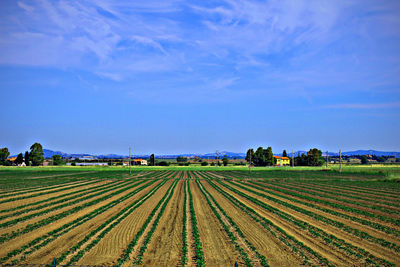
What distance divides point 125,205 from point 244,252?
16.9 meters

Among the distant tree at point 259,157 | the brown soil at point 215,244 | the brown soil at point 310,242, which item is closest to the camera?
the brown soil at point 215,244

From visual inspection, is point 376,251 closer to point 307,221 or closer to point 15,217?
point 307,221

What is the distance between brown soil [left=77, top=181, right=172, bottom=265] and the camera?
13.4 metres

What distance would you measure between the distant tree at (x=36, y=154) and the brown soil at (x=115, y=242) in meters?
147

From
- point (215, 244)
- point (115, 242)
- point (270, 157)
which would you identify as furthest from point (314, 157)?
point (115, 242)

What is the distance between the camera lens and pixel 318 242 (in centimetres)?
1638

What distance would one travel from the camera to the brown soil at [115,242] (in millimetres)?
13352

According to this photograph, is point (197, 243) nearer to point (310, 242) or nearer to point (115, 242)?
point (115, 242)

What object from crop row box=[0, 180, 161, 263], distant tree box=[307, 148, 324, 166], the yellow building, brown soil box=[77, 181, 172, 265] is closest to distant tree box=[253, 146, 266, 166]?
distant tree box=[307, 148, 324, 166]

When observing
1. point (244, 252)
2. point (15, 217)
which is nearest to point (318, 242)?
point (244, 252)

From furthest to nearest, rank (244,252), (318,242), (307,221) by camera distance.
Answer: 1. (307,221)
2. (318,242)
3. (244,252)

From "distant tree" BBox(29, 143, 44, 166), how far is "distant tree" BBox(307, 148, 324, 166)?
136678 millimetres

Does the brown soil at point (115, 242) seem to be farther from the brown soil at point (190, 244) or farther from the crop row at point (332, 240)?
the crop row at point (332, 240)

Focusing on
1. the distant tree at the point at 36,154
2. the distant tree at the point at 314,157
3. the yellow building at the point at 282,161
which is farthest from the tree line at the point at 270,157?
the distant tree at the point at 36,154
